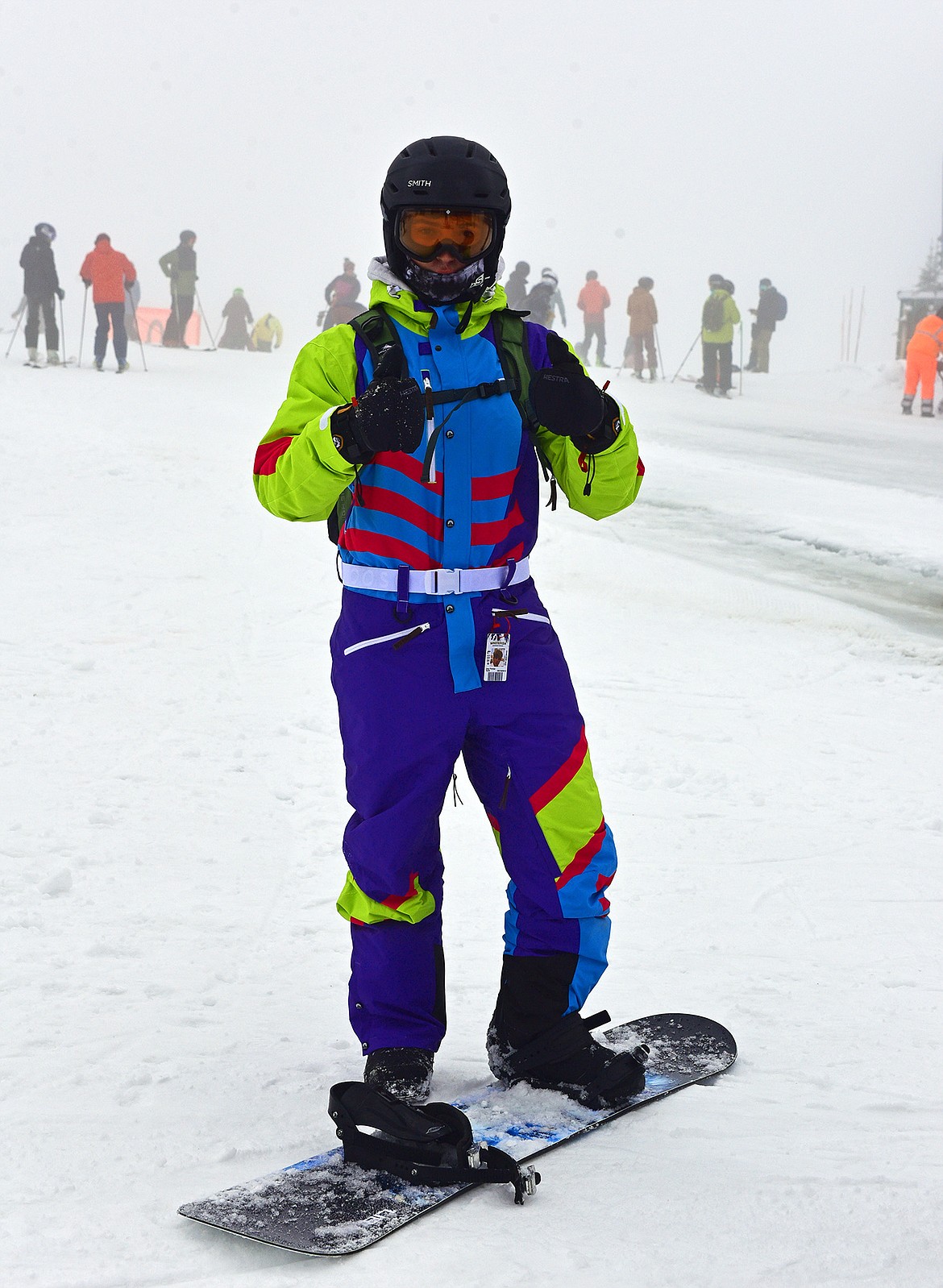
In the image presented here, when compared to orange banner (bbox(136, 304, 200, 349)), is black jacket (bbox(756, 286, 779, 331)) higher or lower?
higher

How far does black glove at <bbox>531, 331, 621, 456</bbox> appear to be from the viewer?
2465 millimetres

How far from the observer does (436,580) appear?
8.46 ft

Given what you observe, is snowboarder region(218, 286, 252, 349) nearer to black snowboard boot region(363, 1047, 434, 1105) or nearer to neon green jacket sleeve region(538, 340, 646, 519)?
neon green jacket sleeve region(538, 340, 646, 519)

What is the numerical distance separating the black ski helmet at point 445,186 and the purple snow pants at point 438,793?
0.70 m

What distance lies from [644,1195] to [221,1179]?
2.57ft

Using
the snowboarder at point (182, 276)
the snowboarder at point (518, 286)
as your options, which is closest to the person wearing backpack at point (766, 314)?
the snowboarder at point (518, 286)

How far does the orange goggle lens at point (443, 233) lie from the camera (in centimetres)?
262

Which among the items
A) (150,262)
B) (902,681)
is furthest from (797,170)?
(902,681)

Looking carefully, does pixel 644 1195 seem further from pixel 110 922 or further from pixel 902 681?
pixel 902 681

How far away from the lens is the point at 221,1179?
97.0 inches

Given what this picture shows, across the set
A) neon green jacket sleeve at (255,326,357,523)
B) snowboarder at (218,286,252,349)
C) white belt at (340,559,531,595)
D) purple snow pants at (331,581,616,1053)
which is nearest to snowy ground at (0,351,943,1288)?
purple snow pants at (331,581,616,1053)

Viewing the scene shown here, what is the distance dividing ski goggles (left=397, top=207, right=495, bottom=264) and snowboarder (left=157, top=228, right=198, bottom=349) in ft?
60.1

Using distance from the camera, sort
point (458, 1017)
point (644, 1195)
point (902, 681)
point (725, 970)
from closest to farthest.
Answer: point (644, 1195), point (458, 1017), point (725, 970), point (902, 681)

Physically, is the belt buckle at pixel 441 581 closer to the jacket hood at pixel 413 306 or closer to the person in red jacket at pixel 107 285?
the jacket hood at pixel 413 306
